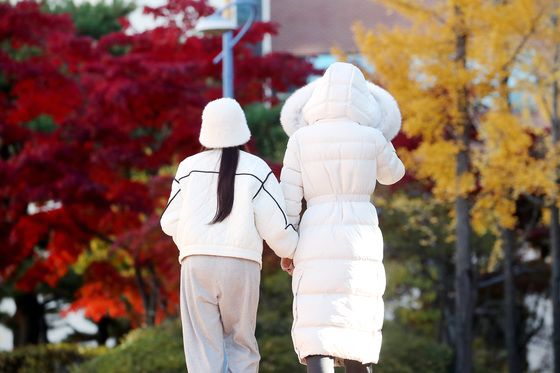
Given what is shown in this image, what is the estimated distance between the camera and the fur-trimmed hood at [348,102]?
5930mm

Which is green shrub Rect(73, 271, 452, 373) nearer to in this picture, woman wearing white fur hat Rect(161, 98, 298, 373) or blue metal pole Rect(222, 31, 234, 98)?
blue metal pole Rect(222, 31, 234, 98)

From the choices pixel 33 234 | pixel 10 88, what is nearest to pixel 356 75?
pixel 33 234

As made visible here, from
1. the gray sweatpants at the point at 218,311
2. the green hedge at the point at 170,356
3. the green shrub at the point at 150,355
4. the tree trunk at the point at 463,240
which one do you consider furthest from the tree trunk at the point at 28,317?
the gray sweatpants at the point at 218,311

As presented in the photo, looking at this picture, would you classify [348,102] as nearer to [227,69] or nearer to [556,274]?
[227,69]

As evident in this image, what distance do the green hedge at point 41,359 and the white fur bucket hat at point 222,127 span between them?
10407 mm

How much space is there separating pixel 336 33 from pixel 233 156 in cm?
2211

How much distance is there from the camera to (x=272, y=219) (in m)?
5.76

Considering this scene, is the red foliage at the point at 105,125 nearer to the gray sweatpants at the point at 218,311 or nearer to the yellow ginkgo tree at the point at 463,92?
the yellow ginkgo tree at the point at 463,92

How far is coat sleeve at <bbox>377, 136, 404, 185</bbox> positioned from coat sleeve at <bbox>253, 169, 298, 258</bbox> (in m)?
0.54

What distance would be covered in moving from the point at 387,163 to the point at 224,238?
36.9 inches

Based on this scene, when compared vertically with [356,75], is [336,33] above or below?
above

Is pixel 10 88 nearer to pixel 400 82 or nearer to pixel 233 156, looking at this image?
pixel 400 82

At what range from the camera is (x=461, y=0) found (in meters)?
13.6

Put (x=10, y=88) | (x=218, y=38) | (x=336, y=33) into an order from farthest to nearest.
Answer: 1. (x=336, y=33)
2. (x=10, y=88)
3. (x=218, y=38)
